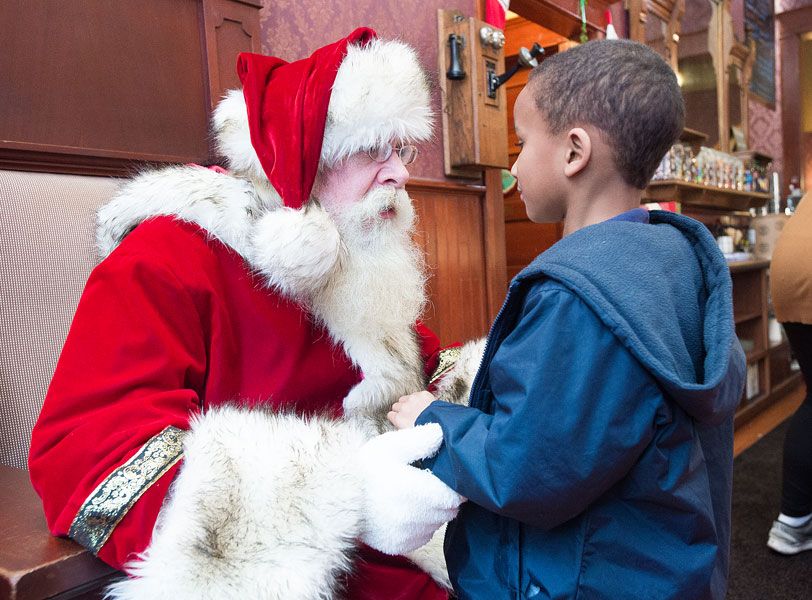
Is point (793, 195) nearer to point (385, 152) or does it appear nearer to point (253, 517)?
point (385, 152)

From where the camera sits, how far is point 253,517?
803mm

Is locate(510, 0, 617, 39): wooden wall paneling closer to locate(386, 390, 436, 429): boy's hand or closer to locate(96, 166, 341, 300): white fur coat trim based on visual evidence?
locate(96, 166, 341, 300): white fur coat trim

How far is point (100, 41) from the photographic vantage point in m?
1.46

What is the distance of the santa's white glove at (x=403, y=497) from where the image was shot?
0.85 m

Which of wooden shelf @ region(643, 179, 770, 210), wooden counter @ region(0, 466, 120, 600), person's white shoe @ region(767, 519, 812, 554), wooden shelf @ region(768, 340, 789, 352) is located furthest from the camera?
wooden shelf @ region(768, 340, 789, 352)

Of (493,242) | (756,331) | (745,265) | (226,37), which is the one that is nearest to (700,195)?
(745,265)

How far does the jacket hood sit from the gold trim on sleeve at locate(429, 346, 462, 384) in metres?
0.47

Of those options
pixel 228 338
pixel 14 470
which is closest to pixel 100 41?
pixel 228 338

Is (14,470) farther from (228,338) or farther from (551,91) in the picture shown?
(551,91)

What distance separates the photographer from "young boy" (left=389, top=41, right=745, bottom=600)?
2.66ft

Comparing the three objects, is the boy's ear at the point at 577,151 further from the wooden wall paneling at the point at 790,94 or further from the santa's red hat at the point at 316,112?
the wooden wall paneling at the point at 790,94

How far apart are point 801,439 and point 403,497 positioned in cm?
196

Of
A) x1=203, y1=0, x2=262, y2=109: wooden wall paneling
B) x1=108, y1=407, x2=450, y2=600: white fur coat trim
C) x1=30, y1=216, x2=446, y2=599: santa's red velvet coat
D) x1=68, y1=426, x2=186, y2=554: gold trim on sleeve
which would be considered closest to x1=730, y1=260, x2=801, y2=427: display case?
x1=203, y1=0, x2=262, y2=109: wooden wall paneling

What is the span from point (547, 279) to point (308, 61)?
63 cm
